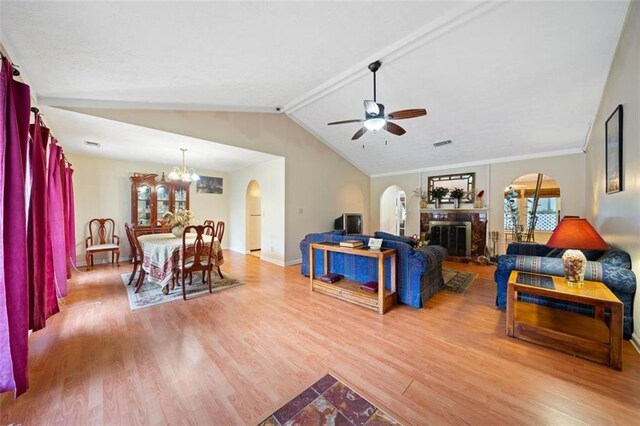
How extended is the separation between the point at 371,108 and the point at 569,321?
9.74ft

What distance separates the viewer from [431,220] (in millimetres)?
6453

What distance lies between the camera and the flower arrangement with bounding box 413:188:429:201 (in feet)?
21.7

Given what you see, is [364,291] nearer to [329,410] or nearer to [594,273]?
[329,410]

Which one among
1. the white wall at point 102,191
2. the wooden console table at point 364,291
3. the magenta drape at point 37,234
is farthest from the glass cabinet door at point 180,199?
the wooden console table at point 364,291

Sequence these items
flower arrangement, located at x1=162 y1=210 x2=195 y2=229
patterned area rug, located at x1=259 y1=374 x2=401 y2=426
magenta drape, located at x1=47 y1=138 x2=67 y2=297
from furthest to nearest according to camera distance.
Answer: flower arrangement, located at x1=162 y1=210 x2=195 y2=229
magenta drape, located at x1=47 y1=138 x2=67 y2=297
patterned area rug, located at x1=259 y1=374 x2=401 y2=426

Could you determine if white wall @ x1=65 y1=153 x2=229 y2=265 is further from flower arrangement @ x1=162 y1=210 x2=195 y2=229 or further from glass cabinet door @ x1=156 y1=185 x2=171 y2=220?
flower arrangement @ x1=162 y1=210 x2=195 y2=229

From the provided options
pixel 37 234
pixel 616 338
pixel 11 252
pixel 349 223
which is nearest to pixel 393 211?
pixel 349 223

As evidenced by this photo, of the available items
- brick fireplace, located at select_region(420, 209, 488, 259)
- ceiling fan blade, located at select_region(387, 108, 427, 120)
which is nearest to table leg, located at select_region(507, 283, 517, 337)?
ceiling fan blade, located at select_region(387, 108, 427, 120)

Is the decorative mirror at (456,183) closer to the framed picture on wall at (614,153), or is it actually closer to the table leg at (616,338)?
the framed picture on wall at (614,153)

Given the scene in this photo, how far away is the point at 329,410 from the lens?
1.46 metres

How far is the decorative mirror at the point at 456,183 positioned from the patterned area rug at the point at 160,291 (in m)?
5.60

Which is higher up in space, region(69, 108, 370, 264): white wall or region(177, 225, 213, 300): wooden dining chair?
region(69, 108, 370, 264): white wall

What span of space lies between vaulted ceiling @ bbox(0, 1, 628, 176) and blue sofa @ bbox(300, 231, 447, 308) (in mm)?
2491

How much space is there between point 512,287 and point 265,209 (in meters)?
4.88
